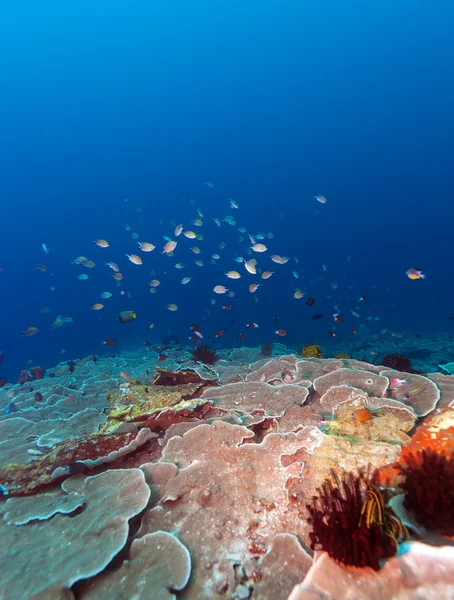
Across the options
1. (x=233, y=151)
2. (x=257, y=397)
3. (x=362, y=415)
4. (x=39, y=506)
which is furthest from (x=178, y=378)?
(x=233, y=151)

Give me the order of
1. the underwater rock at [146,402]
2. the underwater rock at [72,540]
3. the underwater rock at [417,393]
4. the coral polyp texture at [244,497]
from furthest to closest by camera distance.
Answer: the underwater rock at [146,402] < the underwater rock at [417,393] < the underwater rock at [72,540] < the coral polyp texture at [244,497]

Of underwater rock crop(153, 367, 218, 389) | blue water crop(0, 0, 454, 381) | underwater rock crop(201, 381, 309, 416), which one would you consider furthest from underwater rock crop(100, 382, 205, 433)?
blue water crop(0, 0, 454, 381)

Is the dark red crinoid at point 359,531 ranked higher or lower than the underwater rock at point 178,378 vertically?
higher

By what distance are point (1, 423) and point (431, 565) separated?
8.99m

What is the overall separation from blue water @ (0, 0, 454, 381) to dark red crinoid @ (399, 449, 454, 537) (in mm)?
72443

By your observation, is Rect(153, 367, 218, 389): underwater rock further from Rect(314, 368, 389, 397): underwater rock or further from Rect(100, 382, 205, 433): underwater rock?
Rect(314, 368, 389, 397): underwater rock

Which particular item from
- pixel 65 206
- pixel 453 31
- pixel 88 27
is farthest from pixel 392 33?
pixel 65 206

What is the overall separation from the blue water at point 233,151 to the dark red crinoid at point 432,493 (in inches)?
2852

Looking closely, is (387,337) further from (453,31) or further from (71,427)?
(453,31)

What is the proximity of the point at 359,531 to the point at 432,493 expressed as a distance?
0.76 meters

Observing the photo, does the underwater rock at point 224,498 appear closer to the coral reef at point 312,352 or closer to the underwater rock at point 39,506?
the underwater rock at point 39,506

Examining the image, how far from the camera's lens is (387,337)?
25922 millimetres

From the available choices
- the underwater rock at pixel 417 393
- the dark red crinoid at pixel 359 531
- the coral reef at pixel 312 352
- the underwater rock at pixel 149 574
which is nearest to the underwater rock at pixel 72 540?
the underwater rock at pixel 149 574

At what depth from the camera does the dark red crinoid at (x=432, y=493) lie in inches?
97.5
